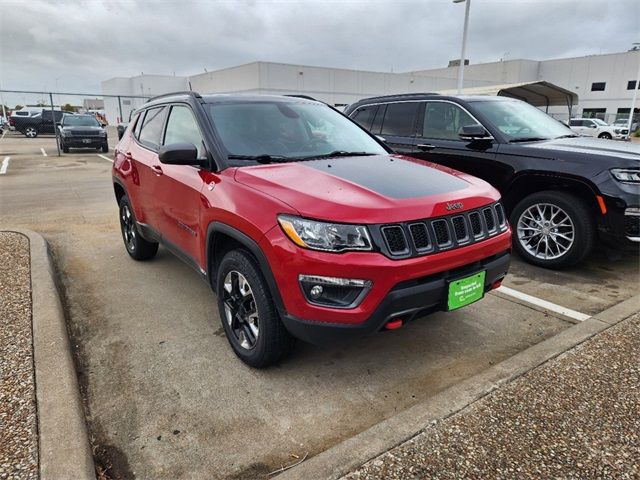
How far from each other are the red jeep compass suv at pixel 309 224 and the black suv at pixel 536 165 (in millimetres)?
1855

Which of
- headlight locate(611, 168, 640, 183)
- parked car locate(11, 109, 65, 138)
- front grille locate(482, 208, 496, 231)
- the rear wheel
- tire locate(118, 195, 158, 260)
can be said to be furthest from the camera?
the rear wheel

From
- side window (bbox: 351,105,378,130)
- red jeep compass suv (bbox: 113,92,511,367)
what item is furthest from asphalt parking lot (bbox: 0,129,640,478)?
side window (bbox: 351,105,378,130)

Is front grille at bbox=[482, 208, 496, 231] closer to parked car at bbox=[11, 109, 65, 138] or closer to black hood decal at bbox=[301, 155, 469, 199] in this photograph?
black hood decal at bbox=[301, 155, 469, 199]

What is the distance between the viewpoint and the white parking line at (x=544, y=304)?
3773mm

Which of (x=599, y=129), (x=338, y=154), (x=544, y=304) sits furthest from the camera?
(x=599, y=129)

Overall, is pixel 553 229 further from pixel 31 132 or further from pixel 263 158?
pixel 31 132

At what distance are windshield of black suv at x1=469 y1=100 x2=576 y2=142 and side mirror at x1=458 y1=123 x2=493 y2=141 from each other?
193 millimetres

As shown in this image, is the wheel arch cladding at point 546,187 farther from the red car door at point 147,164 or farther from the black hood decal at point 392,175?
the red car door at point 147,164

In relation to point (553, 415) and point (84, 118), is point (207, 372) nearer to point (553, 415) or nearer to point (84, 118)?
point (553, 415)

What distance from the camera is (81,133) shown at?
18.1 meters

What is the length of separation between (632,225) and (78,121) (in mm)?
20494

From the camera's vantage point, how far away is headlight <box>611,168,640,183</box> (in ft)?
Result: 13.8

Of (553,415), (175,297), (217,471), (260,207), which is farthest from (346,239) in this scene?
(175,297)

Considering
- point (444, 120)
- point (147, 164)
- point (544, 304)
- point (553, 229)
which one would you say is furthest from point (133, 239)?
point (553, 229)
